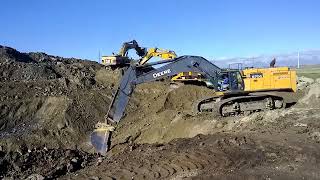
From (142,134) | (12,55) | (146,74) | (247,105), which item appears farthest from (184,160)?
(12,55)

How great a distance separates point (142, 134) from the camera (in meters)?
19.3

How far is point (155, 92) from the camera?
87.9 feet

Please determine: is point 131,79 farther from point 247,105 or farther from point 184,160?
point 247,105

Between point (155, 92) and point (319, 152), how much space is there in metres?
15.3

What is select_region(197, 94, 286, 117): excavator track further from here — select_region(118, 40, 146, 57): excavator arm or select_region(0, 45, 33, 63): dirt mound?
select_region(0, 45, 33, 63): dirt mound

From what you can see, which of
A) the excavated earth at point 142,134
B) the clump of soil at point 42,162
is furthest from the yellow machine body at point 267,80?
the clump of soil at point 42,162

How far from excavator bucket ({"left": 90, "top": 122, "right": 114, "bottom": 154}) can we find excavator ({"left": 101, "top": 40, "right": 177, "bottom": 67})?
2192mm

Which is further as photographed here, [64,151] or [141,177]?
[64,151]

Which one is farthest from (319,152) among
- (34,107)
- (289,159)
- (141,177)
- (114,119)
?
(34,107)

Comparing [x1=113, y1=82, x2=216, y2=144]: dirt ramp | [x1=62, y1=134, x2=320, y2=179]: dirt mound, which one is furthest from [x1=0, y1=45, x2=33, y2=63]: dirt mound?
[x1=62, y1=134, x2=320, y2=179]: dirt mound

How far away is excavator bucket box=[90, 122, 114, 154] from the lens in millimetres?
14438

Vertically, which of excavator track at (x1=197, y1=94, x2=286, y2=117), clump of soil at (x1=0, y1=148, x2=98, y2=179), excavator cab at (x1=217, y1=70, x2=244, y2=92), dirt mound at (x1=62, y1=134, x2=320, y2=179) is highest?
excavator cab at (x1=217, y1=70, x2=244, y2=92)

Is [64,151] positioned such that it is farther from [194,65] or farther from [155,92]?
[155,92]

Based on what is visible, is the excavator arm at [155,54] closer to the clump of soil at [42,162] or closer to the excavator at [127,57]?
the excavator at [127,57]
